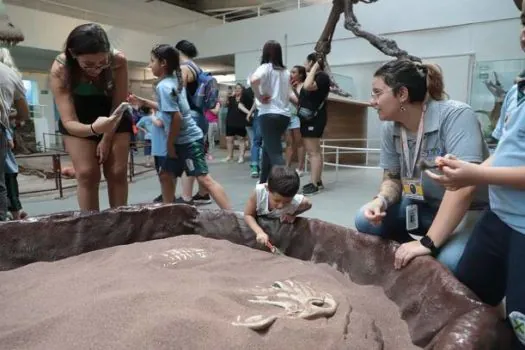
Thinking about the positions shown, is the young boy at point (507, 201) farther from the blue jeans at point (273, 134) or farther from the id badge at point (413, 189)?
the blue jeans at point (273, 134)

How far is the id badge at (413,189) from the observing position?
1747mm

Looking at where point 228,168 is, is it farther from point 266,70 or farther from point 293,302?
point 293,302

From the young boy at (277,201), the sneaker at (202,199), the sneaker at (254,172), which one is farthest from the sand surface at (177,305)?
the sneaker at (254,172)

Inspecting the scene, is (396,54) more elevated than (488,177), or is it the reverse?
(396,54)

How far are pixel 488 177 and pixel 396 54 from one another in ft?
13.7

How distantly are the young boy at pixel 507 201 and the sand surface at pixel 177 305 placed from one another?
37 cm

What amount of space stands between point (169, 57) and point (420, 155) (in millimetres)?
1893

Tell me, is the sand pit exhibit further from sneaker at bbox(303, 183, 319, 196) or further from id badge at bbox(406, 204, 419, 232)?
sneaker at bbox(303, 183, 319, 196)

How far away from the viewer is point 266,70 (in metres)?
3.65

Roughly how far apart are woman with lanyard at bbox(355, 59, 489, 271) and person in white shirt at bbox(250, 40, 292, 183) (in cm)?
189

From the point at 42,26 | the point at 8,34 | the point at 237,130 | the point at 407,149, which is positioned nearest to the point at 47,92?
the point at 42,26

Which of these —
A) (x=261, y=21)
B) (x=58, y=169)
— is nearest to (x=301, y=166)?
(x=58, y=169)

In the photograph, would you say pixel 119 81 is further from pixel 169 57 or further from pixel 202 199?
pixel 202 199

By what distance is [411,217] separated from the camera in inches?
70.4
